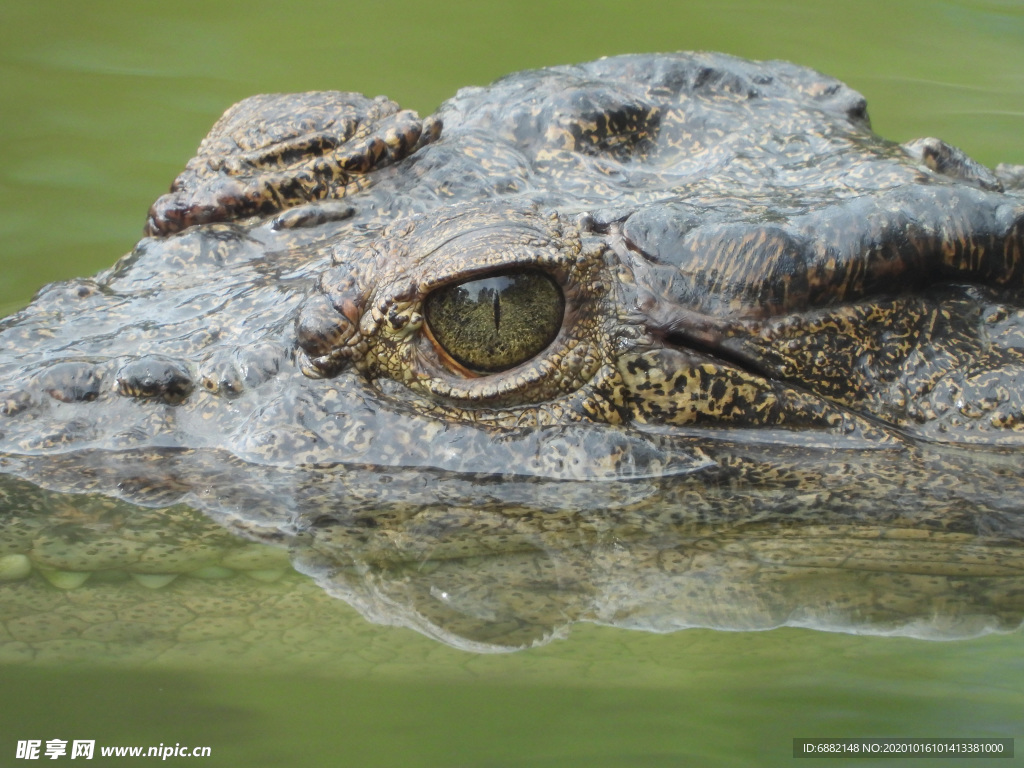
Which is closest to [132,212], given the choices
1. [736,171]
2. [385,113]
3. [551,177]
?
[385,113]

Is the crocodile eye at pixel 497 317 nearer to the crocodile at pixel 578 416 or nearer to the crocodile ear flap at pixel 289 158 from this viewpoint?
the crocodile at pixel 578 416

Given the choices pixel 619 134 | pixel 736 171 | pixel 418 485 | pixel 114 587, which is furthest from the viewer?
pixel 619 134

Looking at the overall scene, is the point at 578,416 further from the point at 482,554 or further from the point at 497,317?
the point at 482,554

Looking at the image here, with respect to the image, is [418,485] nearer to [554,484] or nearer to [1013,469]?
[554,484]

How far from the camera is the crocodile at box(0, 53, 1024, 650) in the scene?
2.79 meters

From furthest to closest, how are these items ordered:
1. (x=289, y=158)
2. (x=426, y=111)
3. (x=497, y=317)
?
(x=426, y=111) < (x=289, y=158) < (x=497, y=317)

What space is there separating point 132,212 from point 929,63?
535 cm

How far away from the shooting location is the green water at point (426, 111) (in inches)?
95.0

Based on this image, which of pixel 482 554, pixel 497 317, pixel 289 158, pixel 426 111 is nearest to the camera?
pixel 482 554

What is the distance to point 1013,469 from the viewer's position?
305 centimetres

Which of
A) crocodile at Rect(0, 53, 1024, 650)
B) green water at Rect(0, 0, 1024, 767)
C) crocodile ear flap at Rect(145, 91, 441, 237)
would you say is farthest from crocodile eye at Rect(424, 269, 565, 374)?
crocodile ear flap at Rect(145, 91, 441, 237)

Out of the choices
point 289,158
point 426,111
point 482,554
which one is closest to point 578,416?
point 482,554

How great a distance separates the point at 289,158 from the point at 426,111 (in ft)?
11.8

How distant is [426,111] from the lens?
7.38 m
